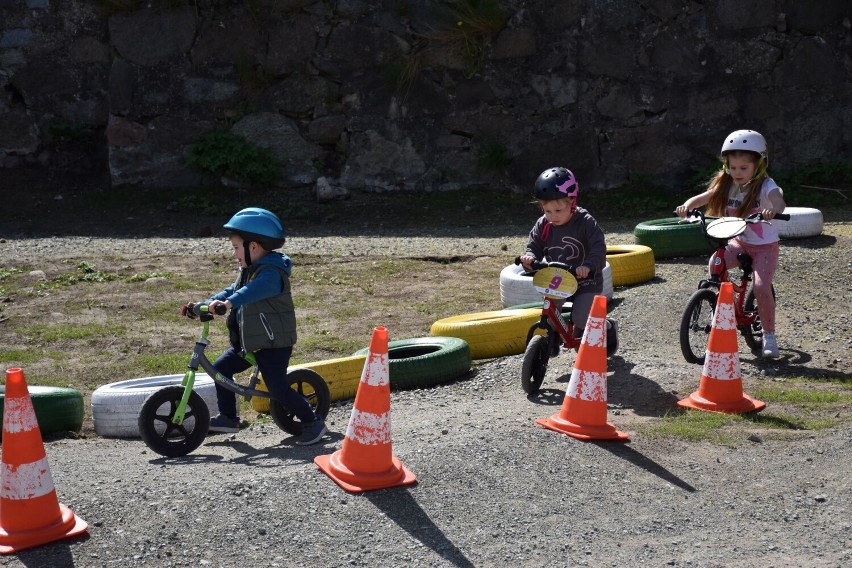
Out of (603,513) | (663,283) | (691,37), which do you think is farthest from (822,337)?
(691,37)

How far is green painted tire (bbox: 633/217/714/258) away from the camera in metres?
10.8

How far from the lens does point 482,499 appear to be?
468 cm

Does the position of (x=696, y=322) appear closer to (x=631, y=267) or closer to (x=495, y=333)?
(x=495, y=333)

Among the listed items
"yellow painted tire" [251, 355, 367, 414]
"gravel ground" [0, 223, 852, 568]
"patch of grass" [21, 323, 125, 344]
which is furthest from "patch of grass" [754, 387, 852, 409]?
"patch of grass" [21, 323, 125, 344]

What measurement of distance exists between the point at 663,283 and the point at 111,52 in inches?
362

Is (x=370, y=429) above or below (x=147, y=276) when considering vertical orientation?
below

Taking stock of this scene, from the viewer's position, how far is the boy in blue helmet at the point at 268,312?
18.7 feet

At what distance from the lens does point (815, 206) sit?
44.3 feet

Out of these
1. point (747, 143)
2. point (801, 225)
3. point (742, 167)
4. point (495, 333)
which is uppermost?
point (747, 143)

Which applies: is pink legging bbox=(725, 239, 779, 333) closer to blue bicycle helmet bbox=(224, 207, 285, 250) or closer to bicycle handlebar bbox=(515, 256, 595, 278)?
bicycle handlebar bbox=(515, 256, 595, 278)

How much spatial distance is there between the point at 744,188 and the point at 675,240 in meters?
3.72

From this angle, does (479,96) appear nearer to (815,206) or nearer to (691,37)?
(691,37)

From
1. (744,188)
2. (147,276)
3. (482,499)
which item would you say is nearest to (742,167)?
(744,188)

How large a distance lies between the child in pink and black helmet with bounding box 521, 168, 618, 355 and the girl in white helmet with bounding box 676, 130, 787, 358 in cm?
79
